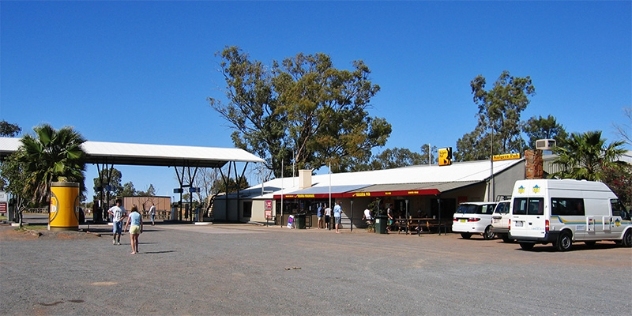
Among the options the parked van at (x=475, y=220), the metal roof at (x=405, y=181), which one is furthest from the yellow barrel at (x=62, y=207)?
the parked van at (x=475, y=220)

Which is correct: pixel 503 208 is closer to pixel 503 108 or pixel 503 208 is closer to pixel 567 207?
pixel 567 207

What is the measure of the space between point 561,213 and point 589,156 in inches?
441

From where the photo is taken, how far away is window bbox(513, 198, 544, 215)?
20781 millimetres

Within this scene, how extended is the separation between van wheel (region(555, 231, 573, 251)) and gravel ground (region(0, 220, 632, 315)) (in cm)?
46

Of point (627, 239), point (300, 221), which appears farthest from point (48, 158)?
point (627, 239)

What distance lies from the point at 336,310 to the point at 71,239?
19.3m

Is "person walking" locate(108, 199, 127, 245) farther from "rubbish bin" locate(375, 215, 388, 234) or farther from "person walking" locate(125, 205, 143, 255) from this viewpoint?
→ "rubbish bin" locate(375, 215, 388, 234)

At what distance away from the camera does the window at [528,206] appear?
20.8 metres

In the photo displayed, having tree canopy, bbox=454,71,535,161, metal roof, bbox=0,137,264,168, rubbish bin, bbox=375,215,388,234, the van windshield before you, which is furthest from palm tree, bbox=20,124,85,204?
tree canopy, bbox=454,71,535,161

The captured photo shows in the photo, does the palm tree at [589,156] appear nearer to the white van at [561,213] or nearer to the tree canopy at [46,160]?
the white van at [561,213]

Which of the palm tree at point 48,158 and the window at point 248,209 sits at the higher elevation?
the palm tree at point 48,158

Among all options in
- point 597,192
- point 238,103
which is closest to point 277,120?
point 238,103

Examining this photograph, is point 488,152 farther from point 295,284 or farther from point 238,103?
point 295,284

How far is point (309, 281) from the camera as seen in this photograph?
12750 mm
